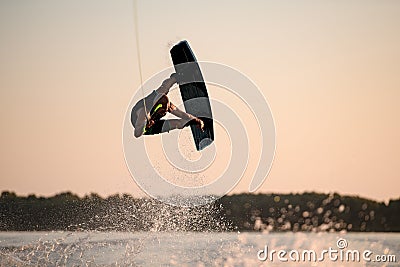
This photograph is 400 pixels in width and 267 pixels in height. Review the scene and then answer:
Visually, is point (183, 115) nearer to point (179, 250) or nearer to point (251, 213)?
point (179, 250)

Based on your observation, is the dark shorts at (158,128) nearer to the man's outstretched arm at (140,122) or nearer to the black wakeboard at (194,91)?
the man's outstretched arm at (140,122)

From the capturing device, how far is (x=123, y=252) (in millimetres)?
11070

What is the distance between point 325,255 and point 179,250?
240 centimetres

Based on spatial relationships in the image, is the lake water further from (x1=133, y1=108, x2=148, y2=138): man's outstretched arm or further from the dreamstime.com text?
(x1=133, y1=108, x2=148, y2=138): man's outstretched arm

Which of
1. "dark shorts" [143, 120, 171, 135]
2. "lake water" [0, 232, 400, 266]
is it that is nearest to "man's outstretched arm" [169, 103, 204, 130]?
"dark shorts" [143, 120, 171, 135]

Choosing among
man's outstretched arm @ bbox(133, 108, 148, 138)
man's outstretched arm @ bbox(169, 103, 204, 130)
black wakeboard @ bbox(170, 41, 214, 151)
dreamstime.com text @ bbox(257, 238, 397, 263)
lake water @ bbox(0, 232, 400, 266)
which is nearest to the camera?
man's outstretched arm @ bbox(133, 108, 148, 138)

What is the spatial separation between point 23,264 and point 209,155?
9.43 ft

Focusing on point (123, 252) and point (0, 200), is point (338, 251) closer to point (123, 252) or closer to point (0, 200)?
point (123, 252)

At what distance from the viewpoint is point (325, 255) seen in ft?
39.5

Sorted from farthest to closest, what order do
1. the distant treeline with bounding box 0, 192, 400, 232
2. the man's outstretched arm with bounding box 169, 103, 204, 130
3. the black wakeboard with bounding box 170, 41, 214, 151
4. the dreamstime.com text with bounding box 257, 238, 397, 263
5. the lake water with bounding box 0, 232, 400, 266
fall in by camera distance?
the distant treeline with bounding box 0, 192, 400, 232 < the dreamstime.com text with bounding box 257, 238, 397, 263 < the lake water with bounding box 0, 232, 400, 266 < the black wakeboard with bounding box 170, 41, 214, 151 < the man's outstretched arm with bounding box 169, 103, 204, 130

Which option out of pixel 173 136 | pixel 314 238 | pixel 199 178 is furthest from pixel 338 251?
pixel 173 136

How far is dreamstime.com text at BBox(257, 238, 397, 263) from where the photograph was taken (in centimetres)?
1176

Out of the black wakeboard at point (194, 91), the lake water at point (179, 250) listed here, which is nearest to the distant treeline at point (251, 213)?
the lake water at point (179, 250)

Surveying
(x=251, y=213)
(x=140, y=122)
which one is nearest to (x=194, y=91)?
(x=140, y=122)
